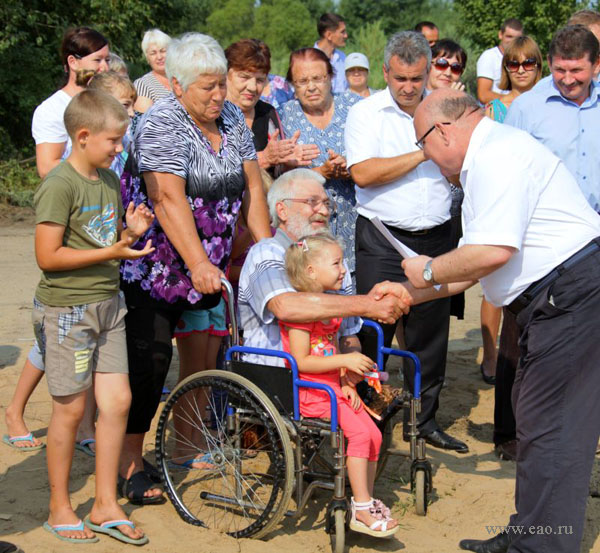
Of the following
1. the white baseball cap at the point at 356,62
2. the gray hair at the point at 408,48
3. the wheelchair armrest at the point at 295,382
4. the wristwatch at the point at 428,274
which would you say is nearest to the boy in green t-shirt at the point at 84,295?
the wheelchair armrest at the point at 295,382

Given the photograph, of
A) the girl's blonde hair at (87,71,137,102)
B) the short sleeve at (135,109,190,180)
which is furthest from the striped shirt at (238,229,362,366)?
the girl's blonde hair at (87,71,137,102)

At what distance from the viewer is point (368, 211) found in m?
5.00

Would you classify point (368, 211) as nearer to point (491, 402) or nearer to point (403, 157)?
point (403, 157)

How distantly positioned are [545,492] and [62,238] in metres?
2.22

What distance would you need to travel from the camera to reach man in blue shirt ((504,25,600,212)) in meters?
4.79

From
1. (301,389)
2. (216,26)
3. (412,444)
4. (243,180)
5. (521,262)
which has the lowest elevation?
(412,444)

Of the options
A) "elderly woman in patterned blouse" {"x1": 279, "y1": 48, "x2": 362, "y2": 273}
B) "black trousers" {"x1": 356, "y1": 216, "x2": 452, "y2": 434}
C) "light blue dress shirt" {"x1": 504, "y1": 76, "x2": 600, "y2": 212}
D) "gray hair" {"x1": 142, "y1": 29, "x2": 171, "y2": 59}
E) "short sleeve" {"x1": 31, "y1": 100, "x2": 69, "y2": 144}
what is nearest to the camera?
"short sleeve" {"x1": 31, "y1": 100, "x2": 69, "y2": 144}

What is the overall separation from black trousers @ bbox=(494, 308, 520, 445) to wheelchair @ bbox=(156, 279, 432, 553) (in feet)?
3.27

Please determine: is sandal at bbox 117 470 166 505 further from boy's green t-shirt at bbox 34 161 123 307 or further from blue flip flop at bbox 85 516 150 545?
boy's green t-shirt at bbox 34 161 123 307

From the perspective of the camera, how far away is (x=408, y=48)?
15.9 feet

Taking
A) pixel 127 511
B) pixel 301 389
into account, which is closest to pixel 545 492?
pixel 301 389

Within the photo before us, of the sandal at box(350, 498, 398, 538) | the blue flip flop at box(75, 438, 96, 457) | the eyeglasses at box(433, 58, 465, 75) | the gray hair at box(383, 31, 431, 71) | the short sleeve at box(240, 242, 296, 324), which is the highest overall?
the eyeglasses at box(433, 58, 465, 75)

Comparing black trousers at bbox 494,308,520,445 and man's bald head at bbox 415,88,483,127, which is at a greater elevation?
man's bald head at bbox 415,88,483,127

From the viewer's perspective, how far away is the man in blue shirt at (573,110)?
189 inches
